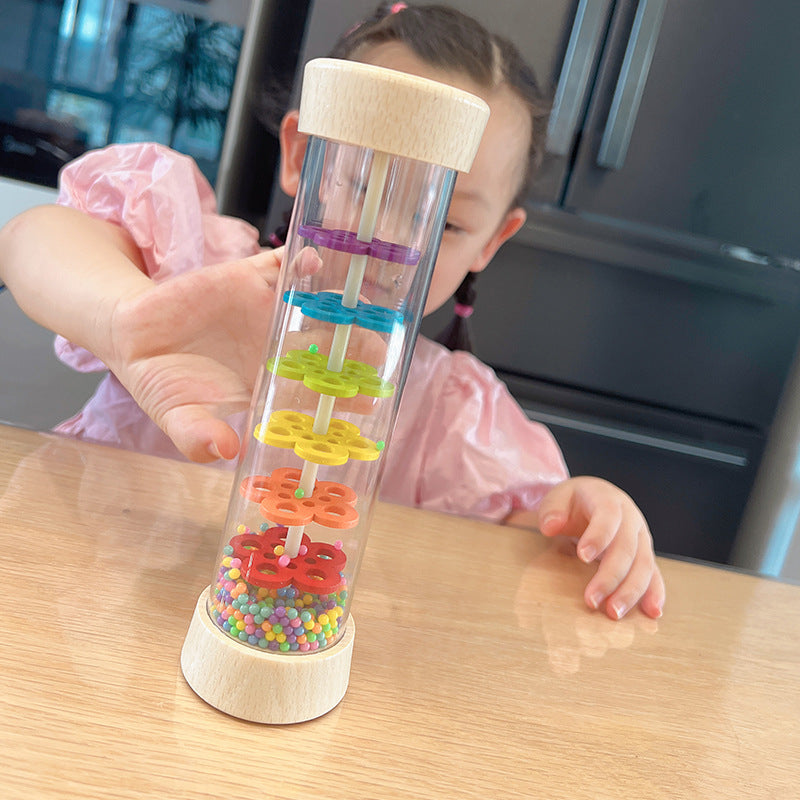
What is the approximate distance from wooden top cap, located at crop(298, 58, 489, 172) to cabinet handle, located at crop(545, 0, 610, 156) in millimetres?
1113

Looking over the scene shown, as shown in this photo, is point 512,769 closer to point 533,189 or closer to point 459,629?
point 459,629

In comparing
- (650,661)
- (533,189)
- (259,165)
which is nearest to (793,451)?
(533,189)

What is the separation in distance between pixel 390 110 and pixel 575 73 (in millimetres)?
1213

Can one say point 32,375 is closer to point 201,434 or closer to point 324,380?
point 201,434

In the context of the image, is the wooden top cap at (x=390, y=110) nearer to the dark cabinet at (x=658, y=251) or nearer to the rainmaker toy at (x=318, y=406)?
the rainmaker toy at (x=318, y=406)

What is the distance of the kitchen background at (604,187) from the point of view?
1410 mm

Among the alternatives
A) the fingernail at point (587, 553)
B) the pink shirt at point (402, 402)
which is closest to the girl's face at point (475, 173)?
the pink shirt at point (402, 402)

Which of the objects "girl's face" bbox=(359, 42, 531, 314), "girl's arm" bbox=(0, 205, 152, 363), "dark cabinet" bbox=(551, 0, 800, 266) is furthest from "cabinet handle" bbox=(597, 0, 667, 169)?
"girl's arm" bbox=(0, 205, 152, 363)

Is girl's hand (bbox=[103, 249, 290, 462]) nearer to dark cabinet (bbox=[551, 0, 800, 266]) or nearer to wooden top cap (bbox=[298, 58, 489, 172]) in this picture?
wooden top cap (bbox=[298, 58, 489, 172])

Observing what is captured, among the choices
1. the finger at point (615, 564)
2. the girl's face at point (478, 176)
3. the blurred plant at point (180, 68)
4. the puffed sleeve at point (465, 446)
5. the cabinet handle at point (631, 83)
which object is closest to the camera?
the finger at point (615, 564)

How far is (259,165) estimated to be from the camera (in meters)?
1.58

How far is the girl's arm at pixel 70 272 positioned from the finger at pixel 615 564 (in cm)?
36

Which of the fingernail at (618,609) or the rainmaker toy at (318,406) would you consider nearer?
the rainmaker toy at (318,406)

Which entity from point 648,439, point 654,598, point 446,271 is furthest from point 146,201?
point 648,439
